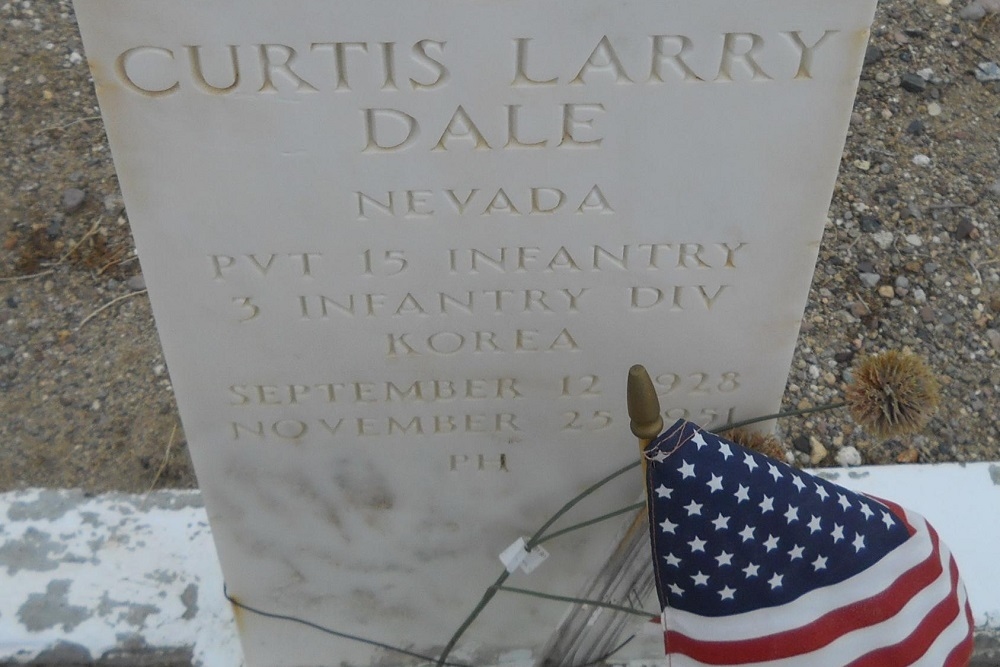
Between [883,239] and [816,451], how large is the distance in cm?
73

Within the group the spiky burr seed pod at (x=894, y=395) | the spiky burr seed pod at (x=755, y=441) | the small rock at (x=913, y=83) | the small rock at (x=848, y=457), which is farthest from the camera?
the small rock at (x=913, y=83)

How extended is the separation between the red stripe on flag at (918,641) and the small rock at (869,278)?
1.28 m

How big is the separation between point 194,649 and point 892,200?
217cm

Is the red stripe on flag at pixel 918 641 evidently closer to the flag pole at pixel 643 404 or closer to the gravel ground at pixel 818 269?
the flag pole at pixel 643 404

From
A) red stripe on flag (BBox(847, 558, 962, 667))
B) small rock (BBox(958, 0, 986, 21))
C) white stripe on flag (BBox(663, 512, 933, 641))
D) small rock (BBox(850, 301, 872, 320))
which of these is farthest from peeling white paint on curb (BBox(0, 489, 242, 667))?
small rock (BBox(958, 0, 986, 21))

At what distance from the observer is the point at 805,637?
4.40 feet

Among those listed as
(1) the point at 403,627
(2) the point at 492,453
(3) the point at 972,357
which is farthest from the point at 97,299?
(3) the point at 972,357

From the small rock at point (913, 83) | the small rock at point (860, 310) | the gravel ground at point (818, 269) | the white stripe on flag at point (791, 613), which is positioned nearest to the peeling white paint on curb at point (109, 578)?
the gravel ground at point (818, 269)

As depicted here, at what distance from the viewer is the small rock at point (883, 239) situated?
2.66m

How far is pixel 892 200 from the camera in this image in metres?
2.76

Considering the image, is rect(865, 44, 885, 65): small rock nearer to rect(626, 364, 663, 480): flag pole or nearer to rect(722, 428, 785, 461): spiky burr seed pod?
rect(722, 428, 785, 461): spiky burr seed pod

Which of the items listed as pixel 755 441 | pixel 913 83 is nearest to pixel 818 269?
pixel 913 83

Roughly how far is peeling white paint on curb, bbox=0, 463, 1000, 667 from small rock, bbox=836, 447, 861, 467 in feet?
0.73

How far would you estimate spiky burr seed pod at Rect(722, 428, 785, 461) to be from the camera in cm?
156
